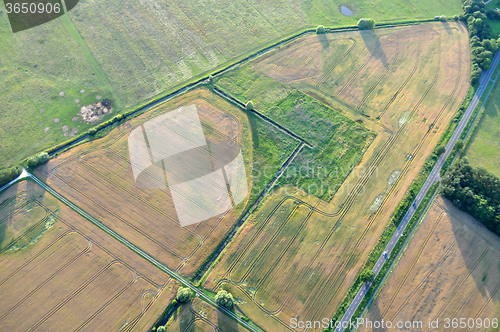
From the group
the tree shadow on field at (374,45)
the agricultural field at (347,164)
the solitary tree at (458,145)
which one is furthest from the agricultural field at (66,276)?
the tree shadow on field at (374,45)

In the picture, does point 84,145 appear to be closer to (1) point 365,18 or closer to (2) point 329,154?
(2) point 329,154

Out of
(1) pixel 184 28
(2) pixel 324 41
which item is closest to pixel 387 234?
(2) pixel 324 41

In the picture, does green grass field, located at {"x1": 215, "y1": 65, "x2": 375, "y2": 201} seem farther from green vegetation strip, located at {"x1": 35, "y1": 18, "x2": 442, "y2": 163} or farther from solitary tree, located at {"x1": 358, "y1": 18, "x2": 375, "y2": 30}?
solitary tree, located at {"x1": 358, "y1": 18, "x2": 375, "y2": 30}

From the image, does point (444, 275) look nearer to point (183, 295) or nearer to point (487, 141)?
point (487, 141)

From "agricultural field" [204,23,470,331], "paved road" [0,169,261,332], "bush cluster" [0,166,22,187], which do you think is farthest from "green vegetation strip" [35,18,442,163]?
"paved road" [0,169,261,332]

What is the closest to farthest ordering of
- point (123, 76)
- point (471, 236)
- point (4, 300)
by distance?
point (4, 300) < point (471, 236) < point (123, 76)

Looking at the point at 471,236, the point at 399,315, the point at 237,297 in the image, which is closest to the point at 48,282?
the point at 237,297

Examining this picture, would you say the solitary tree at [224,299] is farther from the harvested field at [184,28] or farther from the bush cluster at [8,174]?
the bush cluster at [8,174]
